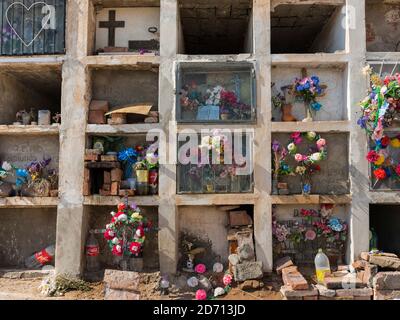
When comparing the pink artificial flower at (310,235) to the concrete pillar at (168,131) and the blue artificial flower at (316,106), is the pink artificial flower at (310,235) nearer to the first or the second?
the blue artificial flower at (316,106)

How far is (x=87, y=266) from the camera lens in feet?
23.3

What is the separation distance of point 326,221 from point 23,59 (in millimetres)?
6709

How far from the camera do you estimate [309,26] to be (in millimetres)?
8477

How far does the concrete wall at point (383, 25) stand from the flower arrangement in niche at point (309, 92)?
5.31ft

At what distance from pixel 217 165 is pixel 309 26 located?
13.7 ft

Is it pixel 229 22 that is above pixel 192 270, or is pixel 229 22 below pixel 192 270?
above

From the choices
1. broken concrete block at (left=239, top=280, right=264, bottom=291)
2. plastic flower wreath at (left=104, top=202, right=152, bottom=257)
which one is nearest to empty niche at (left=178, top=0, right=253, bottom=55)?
plastic flower wreath at (left=104, top=202, right=152, bottom=257)

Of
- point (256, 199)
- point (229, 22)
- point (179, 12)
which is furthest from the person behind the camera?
point (229, 22)

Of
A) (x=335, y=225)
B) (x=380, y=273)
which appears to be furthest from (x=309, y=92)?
(x=380, y=273)

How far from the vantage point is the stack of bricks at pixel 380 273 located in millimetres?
5988

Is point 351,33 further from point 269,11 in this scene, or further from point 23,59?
point 23,59

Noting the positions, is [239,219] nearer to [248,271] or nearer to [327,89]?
[248,271]
